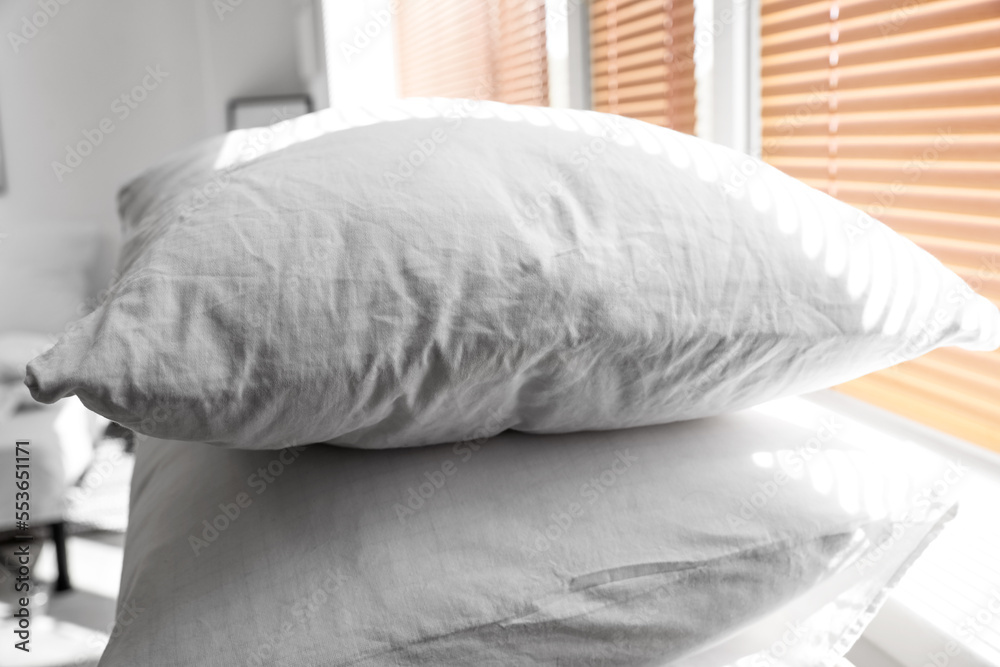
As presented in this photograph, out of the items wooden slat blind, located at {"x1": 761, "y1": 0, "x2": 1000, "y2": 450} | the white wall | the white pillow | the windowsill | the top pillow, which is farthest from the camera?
the white wall

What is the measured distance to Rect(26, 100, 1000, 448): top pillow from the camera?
447mm

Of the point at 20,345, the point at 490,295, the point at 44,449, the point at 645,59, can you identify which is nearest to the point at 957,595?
the point at 490,295

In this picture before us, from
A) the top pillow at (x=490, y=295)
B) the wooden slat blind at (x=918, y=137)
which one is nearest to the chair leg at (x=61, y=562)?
the top pillow at (x=490, y=295)

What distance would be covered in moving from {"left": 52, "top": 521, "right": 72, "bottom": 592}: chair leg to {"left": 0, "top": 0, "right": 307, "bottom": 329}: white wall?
859 mm

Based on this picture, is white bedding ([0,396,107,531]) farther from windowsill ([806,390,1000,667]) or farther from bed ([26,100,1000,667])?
windowsill ([806,390,1000,667])

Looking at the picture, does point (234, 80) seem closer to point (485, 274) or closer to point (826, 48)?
point (826, 48)

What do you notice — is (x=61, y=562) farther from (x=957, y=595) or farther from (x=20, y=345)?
(x=957, y=595)

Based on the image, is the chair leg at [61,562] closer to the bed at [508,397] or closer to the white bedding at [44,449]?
the white bedding at [44,449]

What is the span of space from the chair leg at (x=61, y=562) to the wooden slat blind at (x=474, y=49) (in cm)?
154

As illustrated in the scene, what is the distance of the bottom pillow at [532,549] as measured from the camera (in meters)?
0.48

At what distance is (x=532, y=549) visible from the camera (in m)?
0.52

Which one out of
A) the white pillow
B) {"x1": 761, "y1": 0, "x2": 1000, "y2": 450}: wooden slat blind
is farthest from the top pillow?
the white pillow

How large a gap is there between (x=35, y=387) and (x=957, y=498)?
677 mm

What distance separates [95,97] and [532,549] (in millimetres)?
2509
